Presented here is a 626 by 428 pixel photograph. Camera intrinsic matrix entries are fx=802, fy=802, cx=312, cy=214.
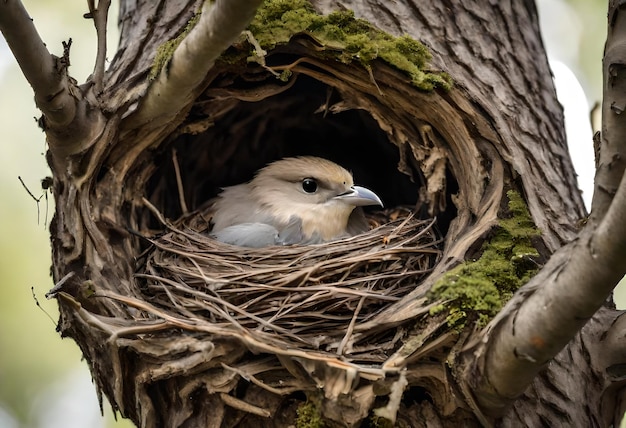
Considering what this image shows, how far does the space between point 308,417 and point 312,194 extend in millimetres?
2053

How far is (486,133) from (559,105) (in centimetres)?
94

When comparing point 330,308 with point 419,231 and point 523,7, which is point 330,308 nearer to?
point 419,231

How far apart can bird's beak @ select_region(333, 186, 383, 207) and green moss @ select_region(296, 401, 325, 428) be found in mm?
1734

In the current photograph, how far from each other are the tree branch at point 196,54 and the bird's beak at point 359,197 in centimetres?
125

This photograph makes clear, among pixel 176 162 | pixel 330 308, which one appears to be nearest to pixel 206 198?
pixel 176 162

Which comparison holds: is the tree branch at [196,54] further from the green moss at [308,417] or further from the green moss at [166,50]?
the green moss at [308,417]

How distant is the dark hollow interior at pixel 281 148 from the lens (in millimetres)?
4652

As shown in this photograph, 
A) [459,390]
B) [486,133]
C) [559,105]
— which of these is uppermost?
[559,105]

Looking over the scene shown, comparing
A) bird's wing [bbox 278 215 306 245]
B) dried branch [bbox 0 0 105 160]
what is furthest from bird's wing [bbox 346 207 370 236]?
dried branch [bbox 0 0 105 160]

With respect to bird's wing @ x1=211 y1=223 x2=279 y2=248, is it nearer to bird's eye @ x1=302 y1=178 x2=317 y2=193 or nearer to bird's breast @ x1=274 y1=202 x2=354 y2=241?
bird's breast @ x1=274 y1=202 x2=354 y2=241

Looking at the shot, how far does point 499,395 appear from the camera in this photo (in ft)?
9.27

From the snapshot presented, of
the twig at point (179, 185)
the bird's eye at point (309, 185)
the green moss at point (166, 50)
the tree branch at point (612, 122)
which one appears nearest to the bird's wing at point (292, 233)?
the bird's eye at point (309, 185)

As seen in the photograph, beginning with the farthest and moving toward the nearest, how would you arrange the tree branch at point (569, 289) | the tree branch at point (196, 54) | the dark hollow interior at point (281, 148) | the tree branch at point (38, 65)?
the dark hollow interior at point (281, 148) < the tree branch at point (38, 65) < the tree branch at point (196, 54) < the tree branch at point (569, 289)

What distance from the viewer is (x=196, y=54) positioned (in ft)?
9.75
